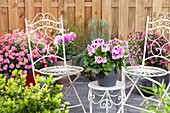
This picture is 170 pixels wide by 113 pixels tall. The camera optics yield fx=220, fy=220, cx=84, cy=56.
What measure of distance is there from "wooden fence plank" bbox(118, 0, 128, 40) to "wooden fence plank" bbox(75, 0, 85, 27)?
687 millimetres

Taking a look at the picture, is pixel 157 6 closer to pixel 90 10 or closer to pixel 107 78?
pixel 90 10

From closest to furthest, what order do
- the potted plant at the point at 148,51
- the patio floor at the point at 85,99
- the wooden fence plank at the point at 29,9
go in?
1. the patio floor at the point at 85,99
2. the potted plant at the point at 148,51
3. the wooden fence plank at the point at 29,9

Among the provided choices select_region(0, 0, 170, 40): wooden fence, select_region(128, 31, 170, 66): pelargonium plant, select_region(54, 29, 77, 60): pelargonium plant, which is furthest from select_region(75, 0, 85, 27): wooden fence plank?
select_region(128, 31, 170, 66): pelargonium plant

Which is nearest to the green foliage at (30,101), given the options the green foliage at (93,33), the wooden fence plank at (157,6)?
the green foliage at (93,33)

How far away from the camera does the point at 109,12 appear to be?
13.2 ft

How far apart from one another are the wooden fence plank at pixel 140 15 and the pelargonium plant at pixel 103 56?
6.62 feet

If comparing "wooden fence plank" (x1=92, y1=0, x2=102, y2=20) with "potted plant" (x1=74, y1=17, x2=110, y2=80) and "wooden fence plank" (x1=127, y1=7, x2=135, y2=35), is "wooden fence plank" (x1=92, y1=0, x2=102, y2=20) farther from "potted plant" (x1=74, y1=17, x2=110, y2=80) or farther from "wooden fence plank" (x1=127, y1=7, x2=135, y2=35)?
"wooden fence plank" (x1=127, y1=7, x2=135, y2=35)

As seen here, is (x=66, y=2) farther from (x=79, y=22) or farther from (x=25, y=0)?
(x=25, y=0)

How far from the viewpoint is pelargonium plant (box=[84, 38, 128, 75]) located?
2.13 metres

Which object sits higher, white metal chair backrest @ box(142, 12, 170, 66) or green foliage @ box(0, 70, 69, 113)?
white metal chair backrest @ box(142, 12, 170, 66)

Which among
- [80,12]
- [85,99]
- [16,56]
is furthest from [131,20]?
[16,56]

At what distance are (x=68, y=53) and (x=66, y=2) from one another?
1.05 m

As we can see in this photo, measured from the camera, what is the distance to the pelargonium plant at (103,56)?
2133 mm

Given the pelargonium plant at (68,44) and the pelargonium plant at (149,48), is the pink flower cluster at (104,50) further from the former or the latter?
the pelargonium plant at (68,44)
